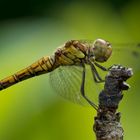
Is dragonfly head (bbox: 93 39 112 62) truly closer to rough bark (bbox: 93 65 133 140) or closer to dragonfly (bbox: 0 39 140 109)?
dragonfly (bbox: 0 39 140 109)

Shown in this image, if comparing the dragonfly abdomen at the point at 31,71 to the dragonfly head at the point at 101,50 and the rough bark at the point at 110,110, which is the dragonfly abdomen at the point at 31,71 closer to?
the dragonfly head at the point at 101,50

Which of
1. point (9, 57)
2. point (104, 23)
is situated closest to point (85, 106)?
point (9, 57)

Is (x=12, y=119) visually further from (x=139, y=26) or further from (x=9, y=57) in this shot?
(x=139, y=26)

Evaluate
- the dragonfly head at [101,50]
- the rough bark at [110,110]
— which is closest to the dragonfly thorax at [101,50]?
the dragonfly head at [101,50]

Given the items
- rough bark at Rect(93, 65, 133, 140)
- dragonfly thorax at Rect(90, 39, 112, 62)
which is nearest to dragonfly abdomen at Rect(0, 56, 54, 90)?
A: dragonfly thorax at Rect(90, 39, 112, 62)

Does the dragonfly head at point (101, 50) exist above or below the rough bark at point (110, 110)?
above

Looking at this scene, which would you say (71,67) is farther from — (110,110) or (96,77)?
(110,110)

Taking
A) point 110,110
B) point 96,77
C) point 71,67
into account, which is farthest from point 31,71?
point 110,110
